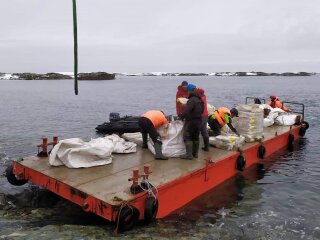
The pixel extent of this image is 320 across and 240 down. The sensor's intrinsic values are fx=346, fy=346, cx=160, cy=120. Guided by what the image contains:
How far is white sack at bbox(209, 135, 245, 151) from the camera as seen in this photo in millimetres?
10352

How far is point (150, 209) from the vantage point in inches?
258

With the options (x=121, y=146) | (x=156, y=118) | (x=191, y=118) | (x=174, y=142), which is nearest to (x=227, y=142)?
(x=174, y=142)

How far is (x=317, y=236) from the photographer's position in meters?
7.23

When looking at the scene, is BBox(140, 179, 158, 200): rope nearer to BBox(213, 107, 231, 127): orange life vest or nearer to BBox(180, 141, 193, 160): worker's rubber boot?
BBox(180, 141, 193, 160): worker's rubber boot

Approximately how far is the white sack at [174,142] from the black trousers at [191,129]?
23cm

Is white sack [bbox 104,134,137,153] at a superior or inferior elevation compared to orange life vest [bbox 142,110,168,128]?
inferior

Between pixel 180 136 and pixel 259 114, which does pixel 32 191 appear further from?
pixel 259 114

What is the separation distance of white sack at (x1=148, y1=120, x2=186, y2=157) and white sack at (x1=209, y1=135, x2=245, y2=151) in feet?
5.60

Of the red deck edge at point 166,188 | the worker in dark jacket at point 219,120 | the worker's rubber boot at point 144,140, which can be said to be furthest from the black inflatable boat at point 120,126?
the red deck edge at point 166,188

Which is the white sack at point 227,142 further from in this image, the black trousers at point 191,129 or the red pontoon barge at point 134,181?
the black trousers at point 191,129

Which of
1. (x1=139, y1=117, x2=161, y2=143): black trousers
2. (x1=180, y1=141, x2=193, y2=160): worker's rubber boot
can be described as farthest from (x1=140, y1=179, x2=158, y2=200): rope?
(x1=180, y1=141, x2=193, y2=160): worker's rubber boot

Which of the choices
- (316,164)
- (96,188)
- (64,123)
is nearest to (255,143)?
(316,164)

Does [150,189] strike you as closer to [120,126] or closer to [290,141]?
[290,141]

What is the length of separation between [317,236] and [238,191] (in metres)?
2.88
